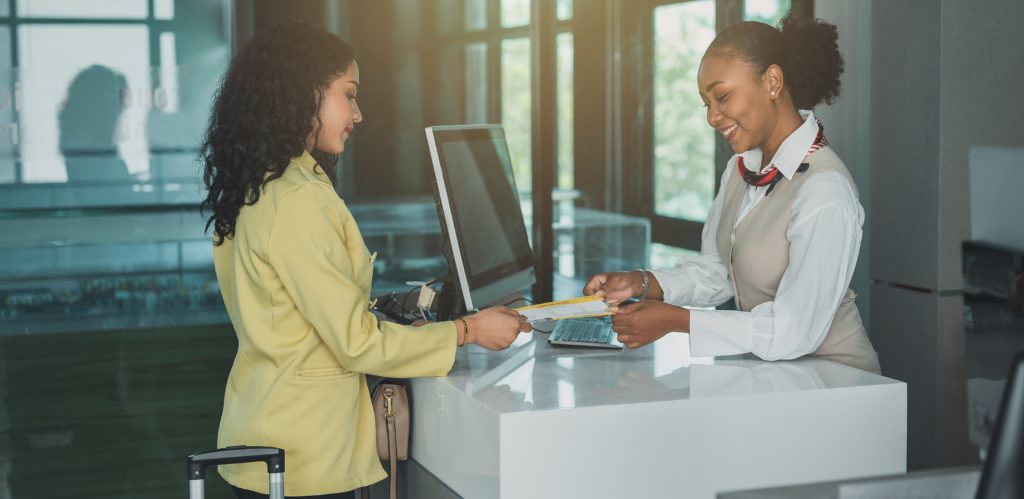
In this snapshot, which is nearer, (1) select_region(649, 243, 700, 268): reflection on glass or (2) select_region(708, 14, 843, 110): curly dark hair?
(2) select_region(708, 14, 843, 110): curly dark hair

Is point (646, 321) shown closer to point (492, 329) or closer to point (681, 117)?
point (492, 329)

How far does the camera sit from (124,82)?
4.18 m

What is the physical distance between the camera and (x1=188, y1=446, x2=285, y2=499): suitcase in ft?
6.45

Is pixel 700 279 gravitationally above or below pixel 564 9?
below

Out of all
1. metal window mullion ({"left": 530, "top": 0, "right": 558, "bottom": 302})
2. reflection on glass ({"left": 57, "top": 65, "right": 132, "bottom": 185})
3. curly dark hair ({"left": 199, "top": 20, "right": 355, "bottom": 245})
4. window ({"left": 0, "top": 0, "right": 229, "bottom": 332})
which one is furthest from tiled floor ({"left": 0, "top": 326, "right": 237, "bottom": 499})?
curly dark hair ({"left": 199, "top": 20, "right": 355, "bottom": 245})

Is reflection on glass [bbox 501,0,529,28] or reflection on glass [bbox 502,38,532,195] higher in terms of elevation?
reflection on glass [bbox 501,0,529,28]

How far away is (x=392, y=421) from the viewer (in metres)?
2.41

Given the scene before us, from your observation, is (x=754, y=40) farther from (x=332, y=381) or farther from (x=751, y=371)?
(x=332, y=381)

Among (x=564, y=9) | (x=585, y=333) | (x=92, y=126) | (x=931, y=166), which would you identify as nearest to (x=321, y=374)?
(x=585, y=333)

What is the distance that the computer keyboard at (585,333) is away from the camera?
272 cm

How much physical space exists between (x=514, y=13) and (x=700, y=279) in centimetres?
238

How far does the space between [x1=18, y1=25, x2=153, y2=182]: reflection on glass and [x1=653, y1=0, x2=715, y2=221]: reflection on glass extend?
2.18 m

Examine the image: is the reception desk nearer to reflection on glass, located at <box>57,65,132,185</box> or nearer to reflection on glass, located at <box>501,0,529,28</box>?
reflection on glass, located at <box>57,65,132,185</box>

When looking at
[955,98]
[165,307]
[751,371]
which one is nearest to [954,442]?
[955,98]
